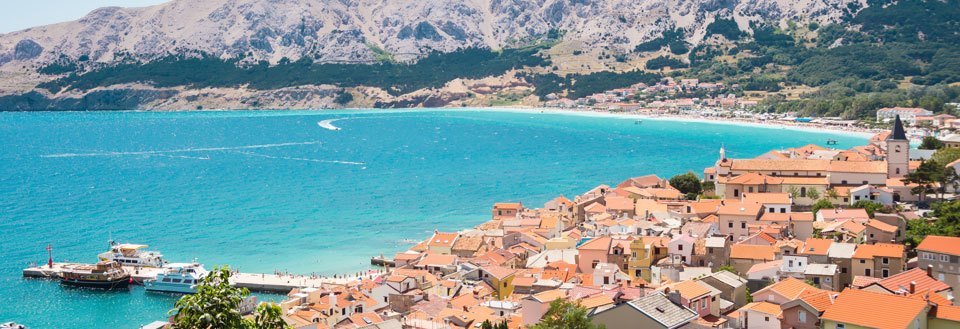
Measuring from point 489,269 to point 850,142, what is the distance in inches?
3012

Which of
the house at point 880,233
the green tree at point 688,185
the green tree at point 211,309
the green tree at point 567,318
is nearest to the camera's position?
the green tree at point 211,309

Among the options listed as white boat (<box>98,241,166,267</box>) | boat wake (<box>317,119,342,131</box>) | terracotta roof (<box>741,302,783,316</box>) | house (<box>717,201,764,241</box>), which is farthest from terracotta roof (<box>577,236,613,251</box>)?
boat wake (<box>317,119,342,131</box>)

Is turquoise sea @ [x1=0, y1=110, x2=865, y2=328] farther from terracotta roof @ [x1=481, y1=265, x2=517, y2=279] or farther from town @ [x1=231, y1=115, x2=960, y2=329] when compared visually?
terracotta roof @ [x1=481, y1=265, x2=517, y2=279]

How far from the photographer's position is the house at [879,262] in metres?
32.3

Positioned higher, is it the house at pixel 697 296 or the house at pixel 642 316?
the house at pixel 642 316

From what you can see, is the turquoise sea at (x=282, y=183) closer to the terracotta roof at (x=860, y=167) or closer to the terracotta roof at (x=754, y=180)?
the terracotta roof at (x=754, y=180)

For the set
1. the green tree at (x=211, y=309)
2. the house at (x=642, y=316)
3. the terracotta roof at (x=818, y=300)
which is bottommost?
the terracotta roof at (x=818, y=300)

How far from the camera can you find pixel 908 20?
7667 inches

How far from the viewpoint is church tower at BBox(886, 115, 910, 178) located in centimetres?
4994

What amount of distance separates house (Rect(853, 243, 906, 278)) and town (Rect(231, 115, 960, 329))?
0.05 m

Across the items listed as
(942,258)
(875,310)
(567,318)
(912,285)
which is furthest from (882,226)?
Answer: (567,318)

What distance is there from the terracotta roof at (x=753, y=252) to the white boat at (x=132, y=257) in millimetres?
30005

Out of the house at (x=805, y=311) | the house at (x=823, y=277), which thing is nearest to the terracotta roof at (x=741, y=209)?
the house at (x=823, y=277)

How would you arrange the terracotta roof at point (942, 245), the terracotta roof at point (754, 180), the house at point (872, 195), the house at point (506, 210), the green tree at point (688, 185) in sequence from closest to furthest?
1. the terracotta roof at point (942, 245)
2. the house at point (872, 195)
3. the terracotta roof at point (754, 180)
4. the house at point (506, 210)
5. the green tree at point (688, 185)
